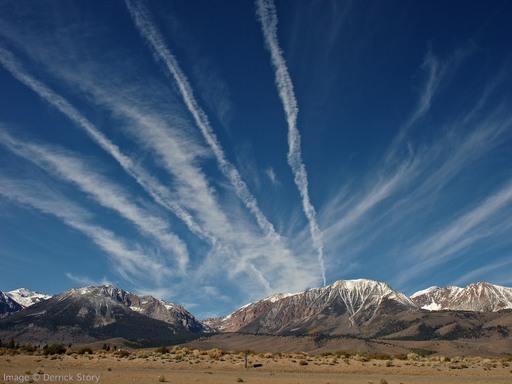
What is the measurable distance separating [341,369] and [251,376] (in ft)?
48.0

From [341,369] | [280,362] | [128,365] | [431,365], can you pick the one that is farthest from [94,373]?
[431,365]

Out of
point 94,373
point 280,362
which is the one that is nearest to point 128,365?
point 94,373

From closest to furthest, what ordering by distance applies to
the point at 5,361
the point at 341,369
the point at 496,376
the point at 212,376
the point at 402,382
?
the point at 402,382 → the point at 212,376 → the point at 496,376 → the point at 341,369 → the point at 5,361

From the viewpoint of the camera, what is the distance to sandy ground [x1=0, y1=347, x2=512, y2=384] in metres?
41.0

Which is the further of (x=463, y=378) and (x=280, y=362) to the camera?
(x=280, y=362)

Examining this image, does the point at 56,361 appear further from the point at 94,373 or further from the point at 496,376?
the point at 496,376

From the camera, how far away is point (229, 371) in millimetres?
51094

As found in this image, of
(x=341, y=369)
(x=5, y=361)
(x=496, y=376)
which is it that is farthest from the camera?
(x=5, y=361)

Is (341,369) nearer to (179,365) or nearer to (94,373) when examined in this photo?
(179,365)

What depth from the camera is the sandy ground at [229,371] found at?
41.0m

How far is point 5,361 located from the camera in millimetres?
57969

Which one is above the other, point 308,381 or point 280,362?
point 280,362

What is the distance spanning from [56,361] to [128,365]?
11.2 metres

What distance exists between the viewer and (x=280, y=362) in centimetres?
5959
